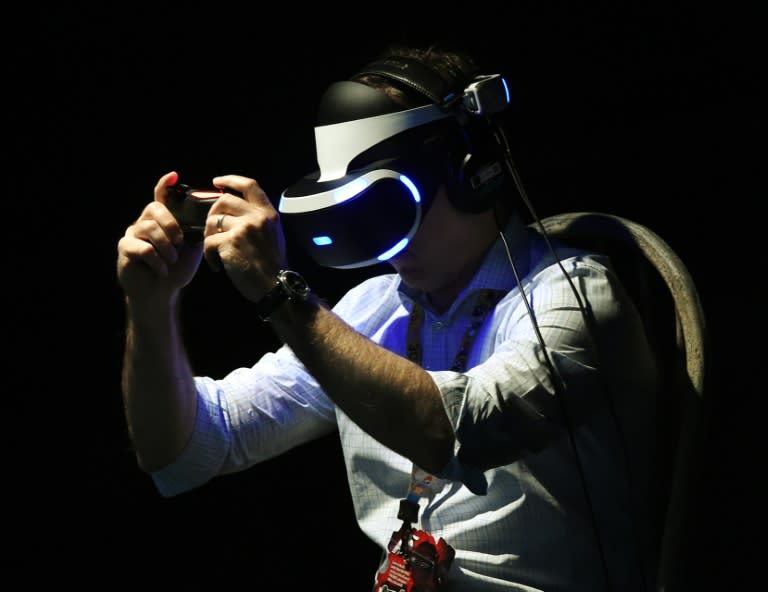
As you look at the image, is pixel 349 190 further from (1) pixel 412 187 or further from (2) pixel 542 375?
(2) pixel 542 375

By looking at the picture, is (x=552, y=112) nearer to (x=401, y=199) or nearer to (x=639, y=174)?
(x=639, y=174)

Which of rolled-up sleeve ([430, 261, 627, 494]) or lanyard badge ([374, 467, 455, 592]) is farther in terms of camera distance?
lanyard badge ([374, 467, 455, 592])

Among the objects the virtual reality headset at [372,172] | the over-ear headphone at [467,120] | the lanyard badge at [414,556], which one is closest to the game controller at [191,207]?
the virtual reality headset at [372,172]

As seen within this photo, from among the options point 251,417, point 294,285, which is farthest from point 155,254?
point 251,417

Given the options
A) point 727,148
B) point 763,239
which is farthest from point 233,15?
point 763,239

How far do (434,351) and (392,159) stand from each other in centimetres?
35

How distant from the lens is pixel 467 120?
55.3 inches

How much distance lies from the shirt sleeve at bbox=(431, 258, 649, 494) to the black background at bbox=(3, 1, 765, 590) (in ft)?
1.52

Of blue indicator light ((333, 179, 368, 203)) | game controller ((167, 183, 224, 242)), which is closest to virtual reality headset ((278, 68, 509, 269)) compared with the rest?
blue indicator light ((333, 179, 368, 203))

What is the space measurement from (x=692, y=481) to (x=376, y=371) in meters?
0.48

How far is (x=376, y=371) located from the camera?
1105mm

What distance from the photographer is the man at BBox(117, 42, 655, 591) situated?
1146 mm

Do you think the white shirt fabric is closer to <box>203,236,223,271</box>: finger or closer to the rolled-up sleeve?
the rolled-up sleeve

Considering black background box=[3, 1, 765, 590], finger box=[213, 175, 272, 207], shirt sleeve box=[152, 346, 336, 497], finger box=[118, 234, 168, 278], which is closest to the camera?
finger box=[213, 175, 272, 207]
